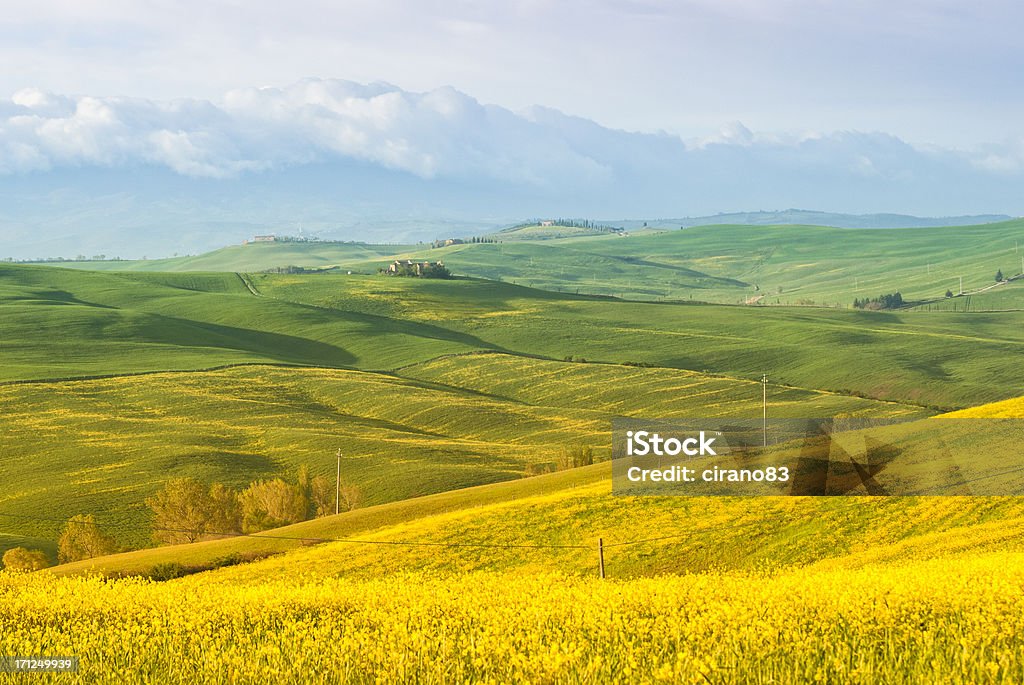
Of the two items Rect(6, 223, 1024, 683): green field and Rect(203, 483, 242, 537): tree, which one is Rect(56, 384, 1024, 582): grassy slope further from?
Rect(203, 483, 242, 537): tree

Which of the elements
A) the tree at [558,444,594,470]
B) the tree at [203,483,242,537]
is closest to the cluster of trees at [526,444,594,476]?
the tree at [558,444,594,470]

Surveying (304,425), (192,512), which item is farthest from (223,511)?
(304,425)

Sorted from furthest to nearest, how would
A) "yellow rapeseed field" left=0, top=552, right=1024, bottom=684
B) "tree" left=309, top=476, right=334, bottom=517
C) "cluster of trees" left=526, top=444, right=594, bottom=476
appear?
"cluster of trees" left=526, top=444, right=594, bottom=476, "tree" left=309, top=476, right=334, bottom=517, "yellow rapeseed field" left=0, top=552, right=1024, bottom=684

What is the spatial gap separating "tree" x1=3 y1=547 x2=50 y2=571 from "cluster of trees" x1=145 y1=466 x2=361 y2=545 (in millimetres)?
14714

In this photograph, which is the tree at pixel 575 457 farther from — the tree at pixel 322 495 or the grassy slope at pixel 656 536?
the grassy slope at pixel 656 536

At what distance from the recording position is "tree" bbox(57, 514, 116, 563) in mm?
96438

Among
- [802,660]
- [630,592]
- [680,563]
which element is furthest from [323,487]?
[802,660]

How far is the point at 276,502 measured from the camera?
11481cm

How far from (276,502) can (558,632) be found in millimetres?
101968

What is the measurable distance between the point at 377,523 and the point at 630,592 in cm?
5637

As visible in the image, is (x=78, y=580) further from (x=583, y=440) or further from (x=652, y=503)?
(x=583, y=440)

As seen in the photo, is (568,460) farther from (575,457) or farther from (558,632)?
(558,632)

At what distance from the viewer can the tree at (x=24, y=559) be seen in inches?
3398

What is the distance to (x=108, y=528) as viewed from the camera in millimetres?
109938
